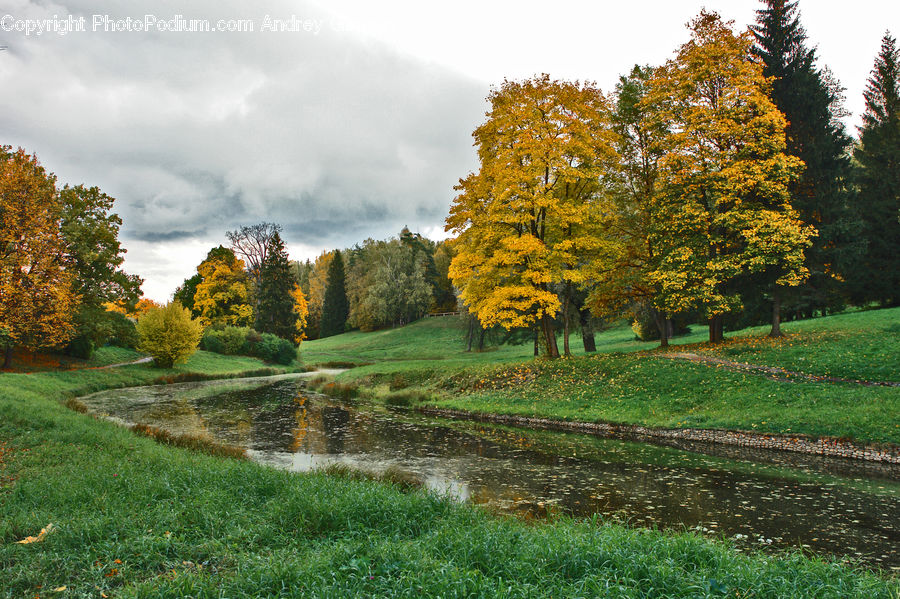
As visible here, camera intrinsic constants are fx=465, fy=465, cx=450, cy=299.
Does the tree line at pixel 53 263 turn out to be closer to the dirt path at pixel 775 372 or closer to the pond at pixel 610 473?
the pond at pixel 610 473

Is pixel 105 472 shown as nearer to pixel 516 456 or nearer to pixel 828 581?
pixel 516 456

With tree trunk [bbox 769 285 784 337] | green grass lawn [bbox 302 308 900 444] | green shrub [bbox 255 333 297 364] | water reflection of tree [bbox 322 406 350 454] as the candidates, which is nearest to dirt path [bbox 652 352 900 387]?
green grass lawn [bbox 302 308 900 444]

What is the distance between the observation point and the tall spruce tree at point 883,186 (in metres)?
30.6

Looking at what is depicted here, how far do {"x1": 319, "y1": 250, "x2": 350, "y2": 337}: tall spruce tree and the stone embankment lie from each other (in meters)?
69.6

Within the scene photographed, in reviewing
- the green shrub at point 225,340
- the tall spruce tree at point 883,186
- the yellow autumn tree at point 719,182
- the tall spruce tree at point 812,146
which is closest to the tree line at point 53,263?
the green shrub at point 225,340

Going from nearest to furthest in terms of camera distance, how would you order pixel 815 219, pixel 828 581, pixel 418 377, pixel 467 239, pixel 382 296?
pixel 828 581, pixel 815 219, pixel 467 239, pixel 418 377, pixel 382 296

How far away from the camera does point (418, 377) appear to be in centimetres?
2889

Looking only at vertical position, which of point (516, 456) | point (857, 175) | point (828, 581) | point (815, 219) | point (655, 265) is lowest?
point (516, 456)

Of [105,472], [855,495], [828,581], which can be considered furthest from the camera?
[855,495]

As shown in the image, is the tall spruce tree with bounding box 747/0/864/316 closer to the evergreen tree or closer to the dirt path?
the dirt path

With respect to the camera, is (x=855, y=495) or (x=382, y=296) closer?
(x=855, y=495)

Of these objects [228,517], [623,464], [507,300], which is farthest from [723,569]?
[507,300]

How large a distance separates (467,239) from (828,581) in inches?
858

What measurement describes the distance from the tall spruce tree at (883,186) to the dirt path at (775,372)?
56.8ft
